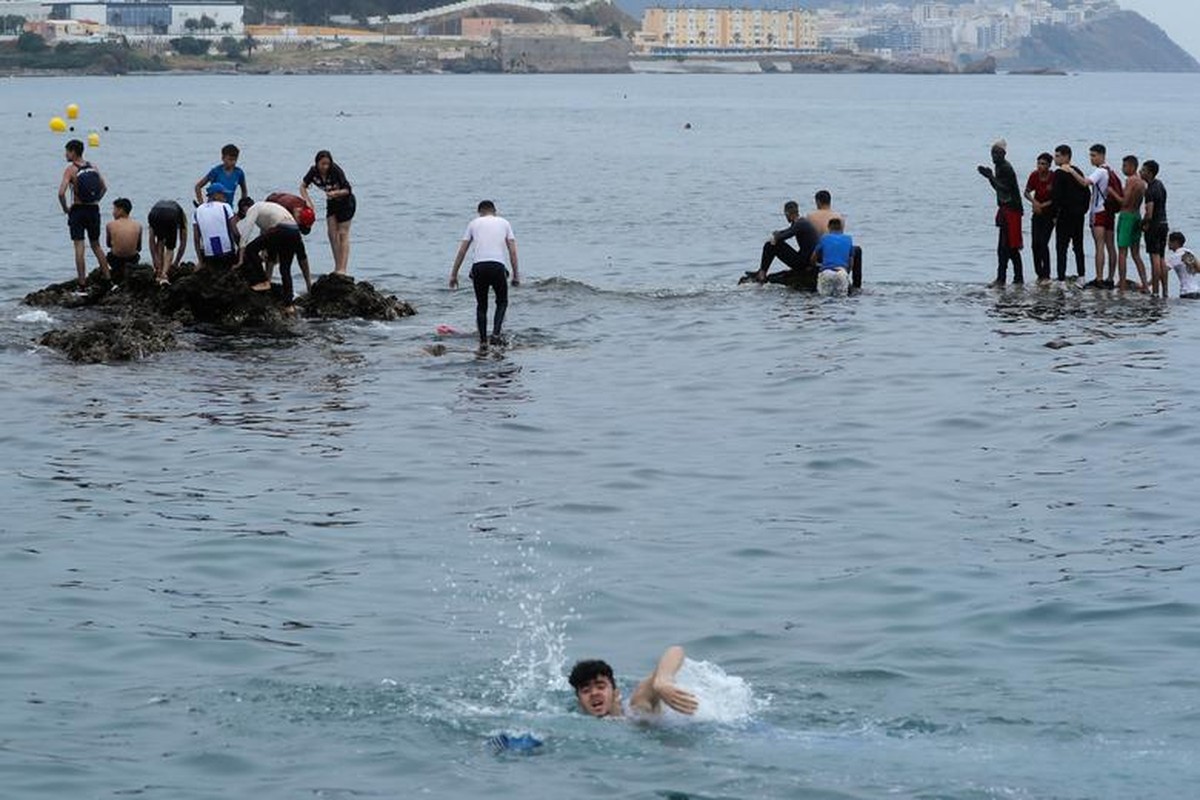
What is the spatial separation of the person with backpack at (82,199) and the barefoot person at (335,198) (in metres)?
2.70

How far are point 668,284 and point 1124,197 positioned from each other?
8014 millimetres

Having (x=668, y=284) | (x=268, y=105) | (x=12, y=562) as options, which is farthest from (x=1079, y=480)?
(x=268, y=105)

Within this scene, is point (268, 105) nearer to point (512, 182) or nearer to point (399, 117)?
point (399, 117)

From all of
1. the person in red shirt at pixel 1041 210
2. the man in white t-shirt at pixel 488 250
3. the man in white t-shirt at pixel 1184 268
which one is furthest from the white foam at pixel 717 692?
the man in white t-shirt at pixel 1184 268

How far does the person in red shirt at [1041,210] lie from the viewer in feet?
90.6

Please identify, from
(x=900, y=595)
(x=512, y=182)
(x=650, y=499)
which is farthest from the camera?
(x=512, y=182)

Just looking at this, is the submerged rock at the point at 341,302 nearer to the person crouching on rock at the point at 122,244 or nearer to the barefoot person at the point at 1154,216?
the person crouching on rock at the point at 122,244

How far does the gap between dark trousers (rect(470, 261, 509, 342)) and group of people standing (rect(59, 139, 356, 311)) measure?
91.8 inches

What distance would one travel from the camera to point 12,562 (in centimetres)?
1468

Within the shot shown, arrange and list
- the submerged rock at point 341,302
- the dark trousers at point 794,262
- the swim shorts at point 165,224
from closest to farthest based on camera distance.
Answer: the swim shorts at point 165,224
the submerged rock at point 341,302
the dark trousers at point 794,262

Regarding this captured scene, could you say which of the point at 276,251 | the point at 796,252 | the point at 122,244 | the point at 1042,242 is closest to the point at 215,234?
the point at 276,251

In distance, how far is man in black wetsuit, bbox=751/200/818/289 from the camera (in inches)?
1101

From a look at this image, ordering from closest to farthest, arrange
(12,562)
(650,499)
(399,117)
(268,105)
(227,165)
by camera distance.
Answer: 1. (12,562)
2. (650,499)
3. (227,165)
4. (399,117)
5. (268,105)

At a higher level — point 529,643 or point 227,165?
point 227,165
